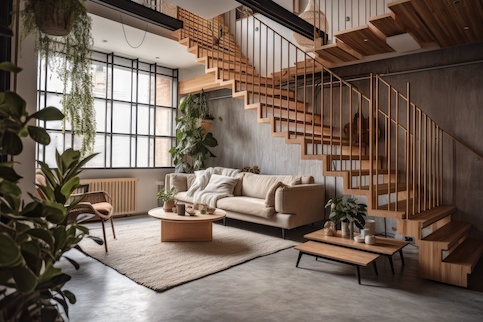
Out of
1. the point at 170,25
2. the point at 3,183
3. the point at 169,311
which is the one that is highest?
the point at 170,25

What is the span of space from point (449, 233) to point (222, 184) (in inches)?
141

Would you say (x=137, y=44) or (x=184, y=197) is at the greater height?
(x=137, y=44)

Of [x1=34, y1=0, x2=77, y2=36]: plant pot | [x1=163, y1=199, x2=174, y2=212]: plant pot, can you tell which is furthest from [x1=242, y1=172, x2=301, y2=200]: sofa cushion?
[x1=34, y1=0, x2=77, y2=36]: plant pot

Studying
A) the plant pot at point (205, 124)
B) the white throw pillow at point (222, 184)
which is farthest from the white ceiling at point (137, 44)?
the white throw pillow at point (222, 184)

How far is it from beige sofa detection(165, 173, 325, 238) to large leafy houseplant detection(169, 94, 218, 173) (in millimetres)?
888

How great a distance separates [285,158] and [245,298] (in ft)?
12.3

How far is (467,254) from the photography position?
11.4 ft

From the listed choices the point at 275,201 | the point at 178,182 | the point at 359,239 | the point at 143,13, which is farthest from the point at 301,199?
the point at 143,13

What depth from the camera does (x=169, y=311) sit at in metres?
2.54

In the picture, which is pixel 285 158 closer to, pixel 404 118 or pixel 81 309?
pixel 404 118

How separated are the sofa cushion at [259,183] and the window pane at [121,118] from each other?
2691mm

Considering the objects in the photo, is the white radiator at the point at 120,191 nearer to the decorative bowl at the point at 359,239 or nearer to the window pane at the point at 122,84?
the window pane at the point at 122,84

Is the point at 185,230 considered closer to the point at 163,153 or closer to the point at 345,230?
the point at 345,230

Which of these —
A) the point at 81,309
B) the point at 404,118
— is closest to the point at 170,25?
the point at 404,118
